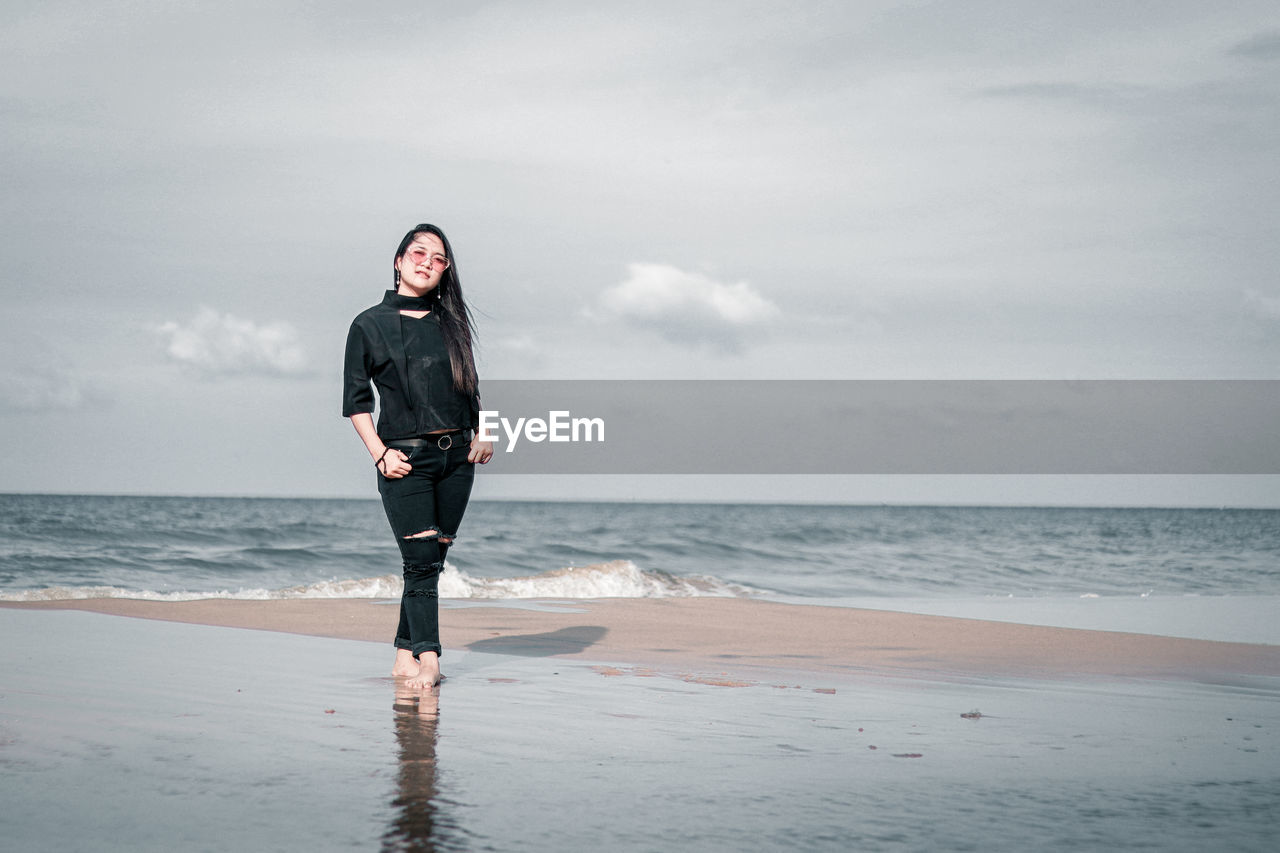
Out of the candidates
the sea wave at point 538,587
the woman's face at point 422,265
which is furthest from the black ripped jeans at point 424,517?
the sea wave at point 538,587

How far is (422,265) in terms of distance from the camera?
4.54m

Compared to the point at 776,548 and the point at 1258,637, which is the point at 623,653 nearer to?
the point at 1258,637

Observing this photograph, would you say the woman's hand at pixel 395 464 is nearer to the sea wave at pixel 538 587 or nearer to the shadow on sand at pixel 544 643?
the shadow on sand at pixel 544 643

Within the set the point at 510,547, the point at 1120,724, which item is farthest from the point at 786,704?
the point at 510,547

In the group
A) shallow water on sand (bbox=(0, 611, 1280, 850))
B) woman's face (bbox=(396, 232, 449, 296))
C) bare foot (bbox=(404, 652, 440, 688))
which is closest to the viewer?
shallow water on sand (bbox=(0, 611, 1280, 850))

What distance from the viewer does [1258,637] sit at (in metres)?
7.38

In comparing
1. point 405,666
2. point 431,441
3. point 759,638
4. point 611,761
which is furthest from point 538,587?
point 611,761

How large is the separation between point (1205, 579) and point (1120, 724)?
52.8 feet

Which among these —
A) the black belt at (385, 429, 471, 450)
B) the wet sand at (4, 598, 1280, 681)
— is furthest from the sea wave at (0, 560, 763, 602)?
the black belt at (385, 429, 471, 450)

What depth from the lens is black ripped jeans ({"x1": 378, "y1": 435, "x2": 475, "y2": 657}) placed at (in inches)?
172

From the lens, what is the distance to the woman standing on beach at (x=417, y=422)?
4355 millimetres

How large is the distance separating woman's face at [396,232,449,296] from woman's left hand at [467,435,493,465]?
648 mm

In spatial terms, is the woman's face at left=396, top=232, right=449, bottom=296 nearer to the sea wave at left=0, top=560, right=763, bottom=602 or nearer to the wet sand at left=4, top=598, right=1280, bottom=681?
the wet sand at left=4, top=598, right=1280, bottom=681

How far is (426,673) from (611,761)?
60.9 inches
